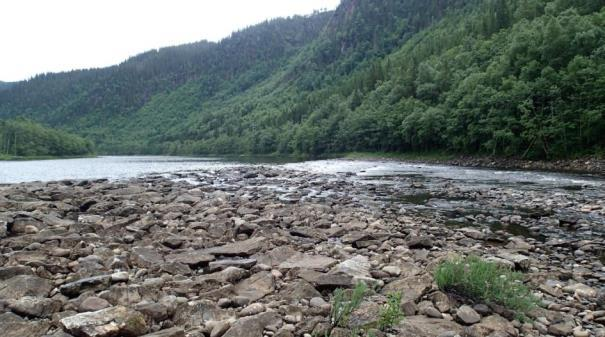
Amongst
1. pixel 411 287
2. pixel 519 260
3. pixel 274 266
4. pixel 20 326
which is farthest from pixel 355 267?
pixel 20 326

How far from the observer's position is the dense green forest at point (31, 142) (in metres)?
137

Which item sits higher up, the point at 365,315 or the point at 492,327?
the point at 365,315

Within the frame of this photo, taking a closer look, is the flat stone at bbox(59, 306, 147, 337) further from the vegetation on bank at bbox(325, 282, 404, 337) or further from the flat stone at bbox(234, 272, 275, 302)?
the vegetation on bank at bbox(325, 282, 404, 337)

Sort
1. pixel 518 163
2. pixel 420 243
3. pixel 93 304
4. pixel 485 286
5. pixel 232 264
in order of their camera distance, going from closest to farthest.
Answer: pixel 93 304 → pixel 485 286 → pixel 232 264 → pixel 420 243 → pixel 518 163

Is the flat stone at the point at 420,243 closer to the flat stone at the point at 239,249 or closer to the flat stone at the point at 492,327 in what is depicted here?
the flat stone at the point at 239,249

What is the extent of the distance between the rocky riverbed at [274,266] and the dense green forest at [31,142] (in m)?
140

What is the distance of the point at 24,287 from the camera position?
739cm

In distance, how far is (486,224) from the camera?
1578 cm

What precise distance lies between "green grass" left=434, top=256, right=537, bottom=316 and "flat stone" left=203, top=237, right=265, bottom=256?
503 cm

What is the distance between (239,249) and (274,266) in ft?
5.43

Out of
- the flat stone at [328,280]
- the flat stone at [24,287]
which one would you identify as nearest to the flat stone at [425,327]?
the flat stone at [328,280]

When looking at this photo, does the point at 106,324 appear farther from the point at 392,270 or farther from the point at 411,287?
the point at 392,270

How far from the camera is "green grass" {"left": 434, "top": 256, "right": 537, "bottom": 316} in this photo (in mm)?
7191

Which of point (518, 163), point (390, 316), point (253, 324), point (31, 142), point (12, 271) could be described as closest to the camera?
point (253, 324)
